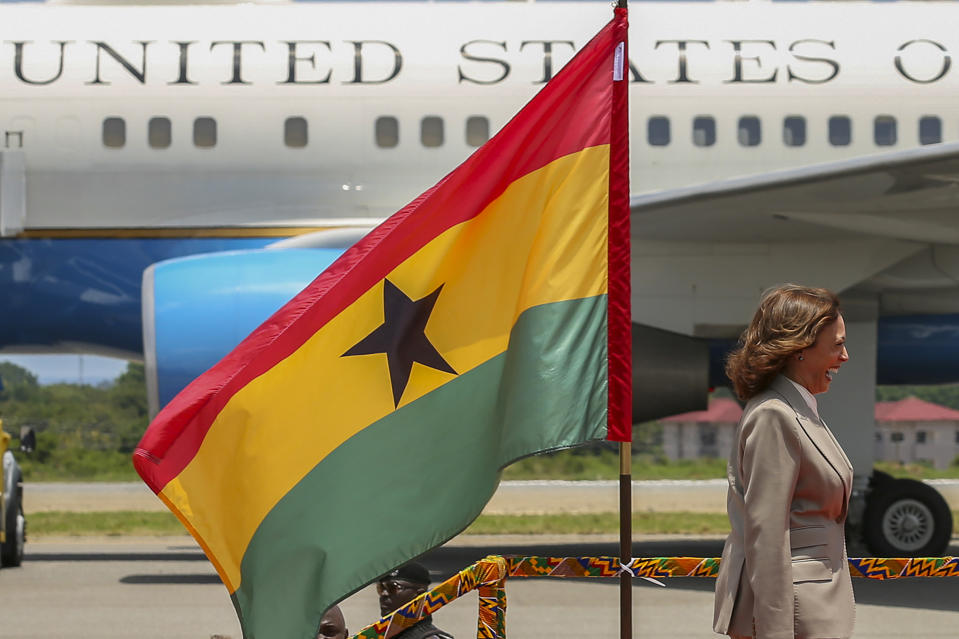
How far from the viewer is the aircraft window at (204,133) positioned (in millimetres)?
10453

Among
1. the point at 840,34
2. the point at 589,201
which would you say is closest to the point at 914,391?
the point at 840,34

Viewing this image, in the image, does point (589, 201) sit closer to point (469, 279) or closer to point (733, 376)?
point (469, 279)

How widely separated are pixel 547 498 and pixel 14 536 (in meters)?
10.4

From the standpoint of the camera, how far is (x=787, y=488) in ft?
9.32

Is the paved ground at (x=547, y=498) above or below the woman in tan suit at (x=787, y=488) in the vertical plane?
below

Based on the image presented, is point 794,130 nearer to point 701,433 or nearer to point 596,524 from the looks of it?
point 596,524

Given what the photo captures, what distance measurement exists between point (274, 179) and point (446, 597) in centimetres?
732

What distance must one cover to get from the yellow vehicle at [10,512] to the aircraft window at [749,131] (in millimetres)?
6223

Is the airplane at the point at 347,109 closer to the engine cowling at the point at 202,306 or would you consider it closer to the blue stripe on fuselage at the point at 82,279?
the blue stripe on fuselage at the point at 82,279

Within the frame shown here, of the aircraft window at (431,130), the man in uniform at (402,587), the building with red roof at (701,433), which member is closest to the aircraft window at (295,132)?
the aircraft window at (431,130)

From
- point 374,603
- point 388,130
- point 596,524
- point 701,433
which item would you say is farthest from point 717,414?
point 374,603

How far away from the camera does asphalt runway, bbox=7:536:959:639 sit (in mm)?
7156

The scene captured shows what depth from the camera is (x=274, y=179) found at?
10.5 meters

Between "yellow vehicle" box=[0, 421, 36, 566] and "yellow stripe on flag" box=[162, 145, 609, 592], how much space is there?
638 centimetres
